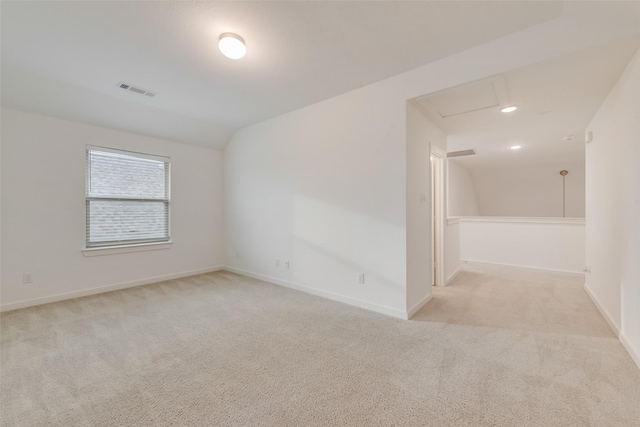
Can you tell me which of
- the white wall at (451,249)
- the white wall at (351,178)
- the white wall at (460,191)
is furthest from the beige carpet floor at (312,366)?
the white wall at (460,191)

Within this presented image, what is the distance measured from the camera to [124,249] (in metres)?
3.96

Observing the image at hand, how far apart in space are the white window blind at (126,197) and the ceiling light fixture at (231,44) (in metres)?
2.85

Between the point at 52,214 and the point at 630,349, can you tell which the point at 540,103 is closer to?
the point at 630,349

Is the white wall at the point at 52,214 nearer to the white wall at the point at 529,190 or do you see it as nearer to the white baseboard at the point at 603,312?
the white baseboard at the point at 603,312

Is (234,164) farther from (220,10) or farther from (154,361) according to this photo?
(154,361)

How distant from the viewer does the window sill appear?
3650 millimetres

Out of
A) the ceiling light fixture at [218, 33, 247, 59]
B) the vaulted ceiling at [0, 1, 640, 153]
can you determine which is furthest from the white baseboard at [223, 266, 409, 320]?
the ceiling light fixture at [218, 33, 247, 59]

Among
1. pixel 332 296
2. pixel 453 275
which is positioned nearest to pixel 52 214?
pixel 332 296

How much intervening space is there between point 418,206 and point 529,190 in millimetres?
5793

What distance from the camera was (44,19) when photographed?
201cm

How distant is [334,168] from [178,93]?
7.18ft

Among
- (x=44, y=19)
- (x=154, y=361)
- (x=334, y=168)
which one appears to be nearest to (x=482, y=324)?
(x=334, y=168)

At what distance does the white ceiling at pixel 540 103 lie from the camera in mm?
2145

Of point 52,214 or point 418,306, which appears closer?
point 418,306
